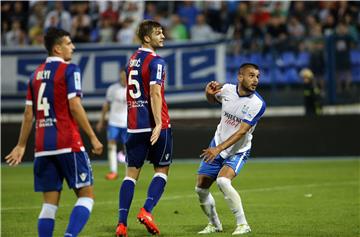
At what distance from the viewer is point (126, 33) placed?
23.8 meters

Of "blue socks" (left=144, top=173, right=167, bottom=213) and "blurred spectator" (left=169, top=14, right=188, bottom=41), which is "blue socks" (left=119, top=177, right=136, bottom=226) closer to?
"blue socks" (left=144, top=173, right=167, bottom=213)

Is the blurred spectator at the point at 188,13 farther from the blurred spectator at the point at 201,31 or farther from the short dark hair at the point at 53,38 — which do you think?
the short dark hair at the point at 53,38

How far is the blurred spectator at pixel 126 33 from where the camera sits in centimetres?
2373

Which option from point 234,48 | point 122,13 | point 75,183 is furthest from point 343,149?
point 75,183

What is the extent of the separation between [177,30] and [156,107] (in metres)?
14.1

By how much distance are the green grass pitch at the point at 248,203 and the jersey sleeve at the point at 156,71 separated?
174 centimetres

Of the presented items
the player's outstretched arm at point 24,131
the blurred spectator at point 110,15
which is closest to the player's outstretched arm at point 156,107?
Answer: the player's outstretched arm at point 24,131

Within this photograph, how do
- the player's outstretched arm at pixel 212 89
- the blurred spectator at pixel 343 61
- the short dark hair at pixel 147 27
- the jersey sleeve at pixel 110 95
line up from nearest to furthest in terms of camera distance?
the short dark hair at pixel 147 27 → the player's outstretched arm at pixel 212 89 → the jersey sleeve at pixel 110 95 → the blurred spectator at pixel 343 61

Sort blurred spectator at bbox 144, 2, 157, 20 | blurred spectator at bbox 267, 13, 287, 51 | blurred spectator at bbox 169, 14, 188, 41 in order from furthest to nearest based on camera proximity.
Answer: blurred spectator at bbox 144, 2, 157, 20
blurred spectator at bbox 169, 14, 188, 41
blurred spectator at bbox 267, 13, 287, 51

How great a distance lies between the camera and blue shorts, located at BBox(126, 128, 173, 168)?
985 cm

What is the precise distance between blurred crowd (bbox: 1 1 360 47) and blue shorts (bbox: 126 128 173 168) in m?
12.7

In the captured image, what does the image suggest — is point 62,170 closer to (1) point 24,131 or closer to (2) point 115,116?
(1) point 24,131

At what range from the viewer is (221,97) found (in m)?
10.3

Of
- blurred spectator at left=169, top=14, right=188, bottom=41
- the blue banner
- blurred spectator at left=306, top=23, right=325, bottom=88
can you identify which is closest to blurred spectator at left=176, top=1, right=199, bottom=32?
blurred spectator at left=169, top=14, right=188, bottom=41
